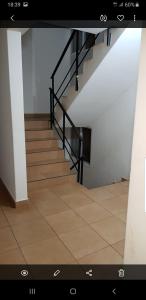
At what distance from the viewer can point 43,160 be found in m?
3.47

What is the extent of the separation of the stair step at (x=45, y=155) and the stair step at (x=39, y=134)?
35 centimetres

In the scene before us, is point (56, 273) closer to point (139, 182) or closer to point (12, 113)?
point (139, 182)

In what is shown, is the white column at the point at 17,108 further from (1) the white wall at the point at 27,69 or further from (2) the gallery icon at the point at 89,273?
Answer: (1) the white wall at the point at 27,69

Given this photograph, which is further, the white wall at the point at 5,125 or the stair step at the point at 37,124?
the stair step at the point at 37,124

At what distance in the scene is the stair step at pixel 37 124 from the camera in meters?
3.90

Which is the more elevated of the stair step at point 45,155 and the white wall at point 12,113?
the white wall at point 12,113

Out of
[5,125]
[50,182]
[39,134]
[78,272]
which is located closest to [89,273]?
[78,272]

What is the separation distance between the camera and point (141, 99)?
2.37ft

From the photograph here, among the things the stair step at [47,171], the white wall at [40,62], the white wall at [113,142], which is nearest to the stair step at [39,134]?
the stair step at [47,171]

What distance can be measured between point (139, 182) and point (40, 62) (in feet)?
15.0

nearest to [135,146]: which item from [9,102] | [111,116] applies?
[9,102]
